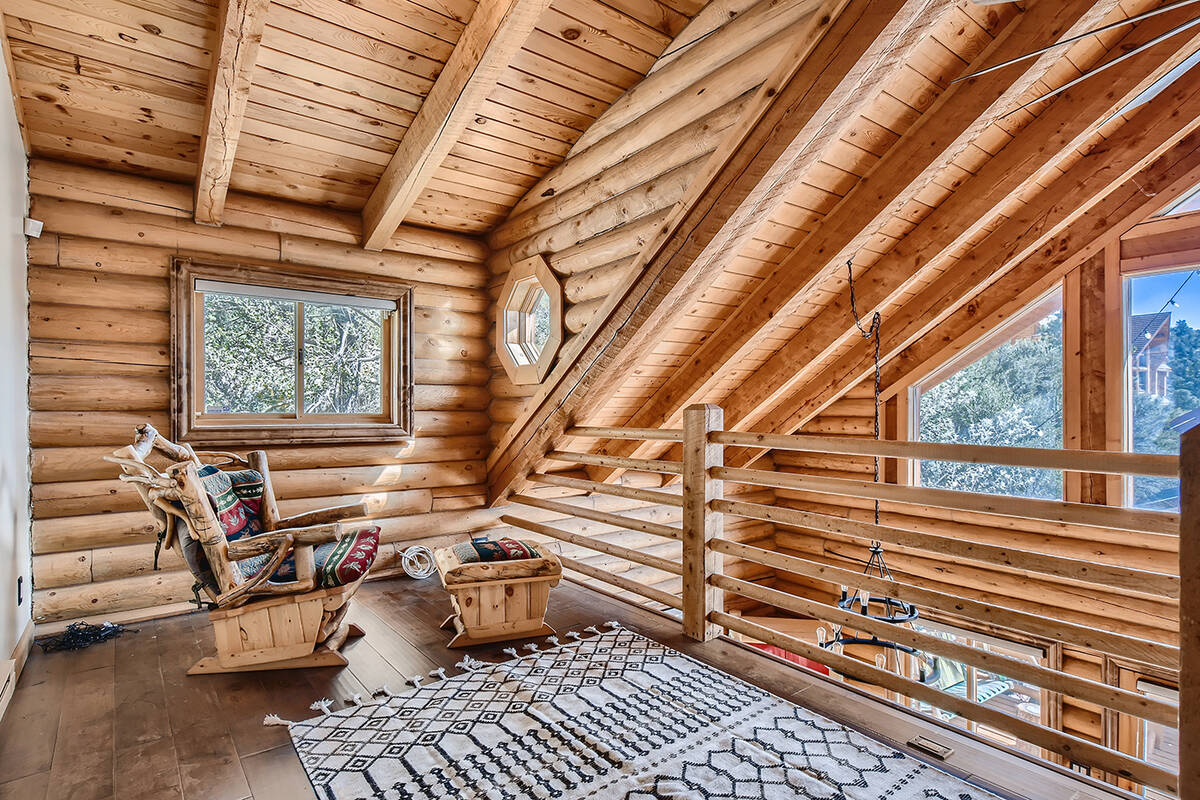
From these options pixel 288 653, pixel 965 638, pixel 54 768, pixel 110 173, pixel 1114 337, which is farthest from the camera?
pixel 965 638

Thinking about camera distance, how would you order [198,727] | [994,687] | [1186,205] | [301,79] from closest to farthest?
[198,727] < [301,79] < [1186,205] < [994,687]

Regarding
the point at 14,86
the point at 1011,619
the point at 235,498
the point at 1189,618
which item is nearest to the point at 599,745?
the point at 1011,619

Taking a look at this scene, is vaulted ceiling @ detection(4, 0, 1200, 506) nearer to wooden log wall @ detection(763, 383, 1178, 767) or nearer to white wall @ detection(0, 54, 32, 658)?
white wall @ detection(0, 54, 32, 658)

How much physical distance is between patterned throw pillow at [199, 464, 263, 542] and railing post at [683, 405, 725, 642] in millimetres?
2199

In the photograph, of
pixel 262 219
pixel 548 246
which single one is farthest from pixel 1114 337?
pixel 262 219

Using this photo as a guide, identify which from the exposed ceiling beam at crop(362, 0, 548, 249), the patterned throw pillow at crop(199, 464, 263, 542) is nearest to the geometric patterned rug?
the patterned throw pillow at crop(199, 464, 263, 542)

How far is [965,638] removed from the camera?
534cm

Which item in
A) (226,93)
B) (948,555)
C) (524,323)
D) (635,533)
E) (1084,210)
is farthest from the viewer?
(635,533)

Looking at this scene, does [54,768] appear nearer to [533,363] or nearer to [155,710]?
[155,710]

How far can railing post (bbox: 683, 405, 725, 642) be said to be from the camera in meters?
3.11

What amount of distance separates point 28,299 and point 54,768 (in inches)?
95.6

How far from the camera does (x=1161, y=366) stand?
4172 mm

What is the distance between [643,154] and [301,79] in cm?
177

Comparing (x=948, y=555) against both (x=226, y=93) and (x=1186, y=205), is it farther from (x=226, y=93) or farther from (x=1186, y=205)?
(x=226, y=93)
